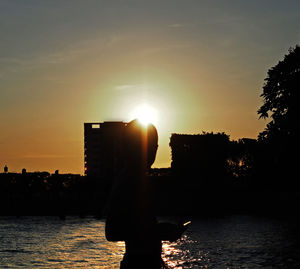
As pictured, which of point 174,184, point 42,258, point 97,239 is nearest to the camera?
point 42,258

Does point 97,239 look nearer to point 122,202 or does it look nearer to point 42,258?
point 42,258

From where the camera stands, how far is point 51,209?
66.4 m

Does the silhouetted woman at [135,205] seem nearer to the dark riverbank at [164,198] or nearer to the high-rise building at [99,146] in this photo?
the dark riverbank at [164,198]

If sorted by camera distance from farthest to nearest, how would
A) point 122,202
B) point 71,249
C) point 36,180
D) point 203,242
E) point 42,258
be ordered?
point 36,180, point 203,242, point 71,249, point 42,258, point 122,202

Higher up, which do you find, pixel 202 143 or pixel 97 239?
pixel 202 143

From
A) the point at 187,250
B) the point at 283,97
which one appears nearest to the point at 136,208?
the point at 187,250

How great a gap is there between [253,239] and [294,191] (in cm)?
2444

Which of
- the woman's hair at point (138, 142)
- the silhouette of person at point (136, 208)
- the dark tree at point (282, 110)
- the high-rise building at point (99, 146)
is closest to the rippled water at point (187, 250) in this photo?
the dark tree at point (282, 110)

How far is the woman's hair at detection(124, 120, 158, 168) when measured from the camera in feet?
9.66

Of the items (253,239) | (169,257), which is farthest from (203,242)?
(169,257)

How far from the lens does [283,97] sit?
3956 centimetres

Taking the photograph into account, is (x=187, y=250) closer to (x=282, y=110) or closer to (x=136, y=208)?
(x=282, y=110)

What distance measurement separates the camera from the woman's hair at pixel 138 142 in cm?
294

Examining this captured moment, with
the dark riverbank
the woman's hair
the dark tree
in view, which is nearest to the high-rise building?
the dark riverbank
